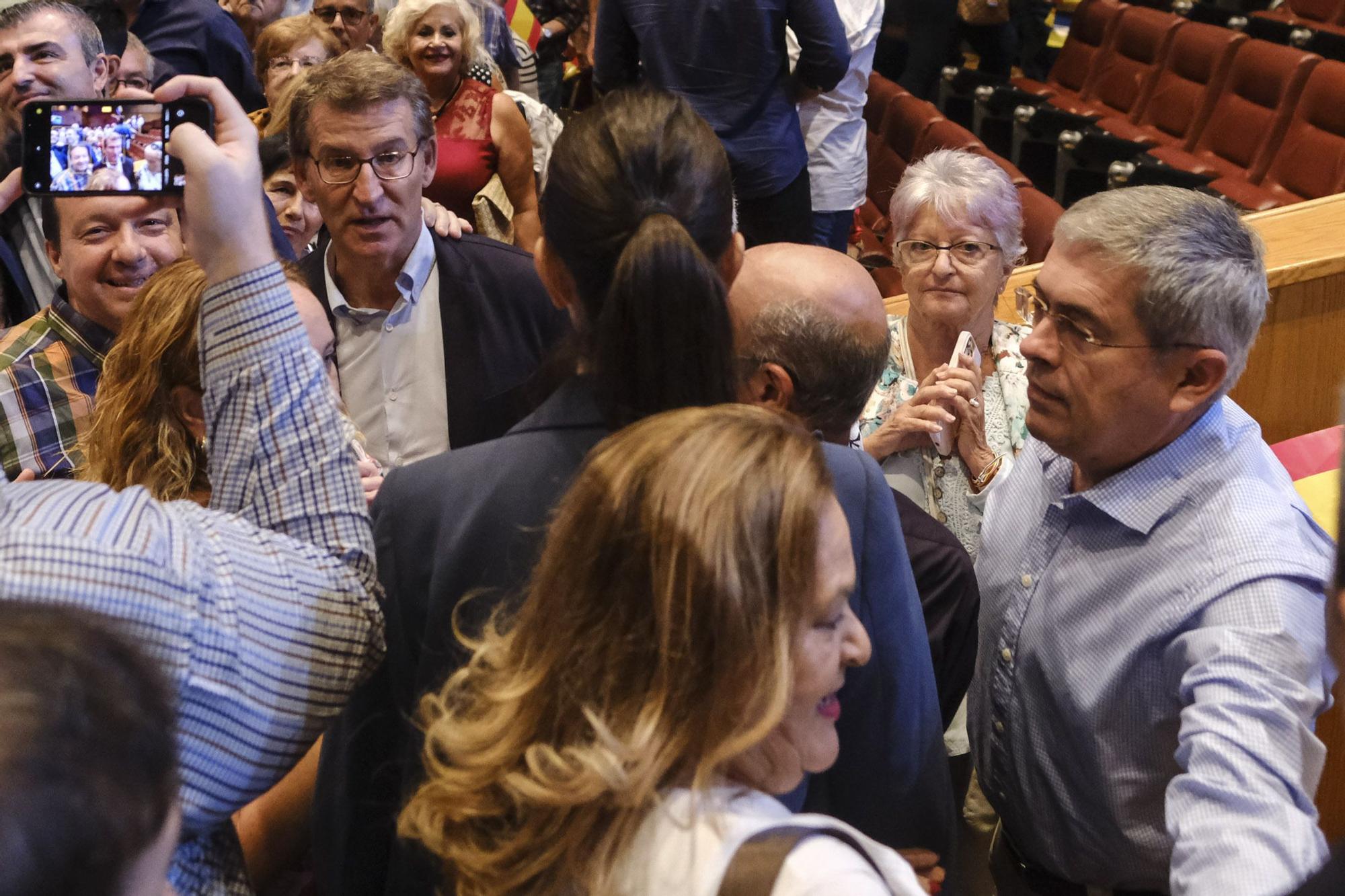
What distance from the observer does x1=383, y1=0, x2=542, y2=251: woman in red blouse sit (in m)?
3.23

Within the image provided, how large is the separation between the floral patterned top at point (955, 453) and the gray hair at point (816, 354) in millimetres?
528

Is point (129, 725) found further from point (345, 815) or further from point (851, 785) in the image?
point (851, 785)

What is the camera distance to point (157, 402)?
1630 millimetres

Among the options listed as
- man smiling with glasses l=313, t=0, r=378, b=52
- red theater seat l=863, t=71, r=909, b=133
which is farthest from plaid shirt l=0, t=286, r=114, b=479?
red theater seat l=863, t=71, r=909, b=133

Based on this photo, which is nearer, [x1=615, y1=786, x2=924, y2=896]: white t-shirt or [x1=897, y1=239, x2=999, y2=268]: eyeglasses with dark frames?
[x1=615, y1=786, x2=924, y2=896]: white t-shirt

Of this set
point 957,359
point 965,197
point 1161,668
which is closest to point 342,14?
point 965,197

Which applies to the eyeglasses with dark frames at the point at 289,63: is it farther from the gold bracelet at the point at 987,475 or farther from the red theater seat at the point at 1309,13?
the red theater seat at the point at 1309,13

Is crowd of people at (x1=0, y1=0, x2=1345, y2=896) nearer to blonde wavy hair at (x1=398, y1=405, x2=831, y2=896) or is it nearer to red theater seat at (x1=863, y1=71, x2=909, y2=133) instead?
blonde wavy hair at (x1=398, y1=405, x2=831, y2=896)

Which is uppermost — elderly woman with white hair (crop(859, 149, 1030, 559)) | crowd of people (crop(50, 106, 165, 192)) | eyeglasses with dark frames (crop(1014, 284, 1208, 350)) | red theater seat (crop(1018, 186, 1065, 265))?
crowd of people (crop(50, 106, 165, 192))

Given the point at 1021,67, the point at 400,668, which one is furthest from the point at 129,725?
the point at 1021,67

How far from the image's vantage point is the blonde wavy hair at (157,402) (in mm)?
1618

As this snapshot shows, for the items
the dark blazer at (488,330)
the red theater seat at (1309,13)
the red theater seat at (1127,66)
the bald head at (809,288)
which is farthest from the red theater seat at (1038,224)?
the red theater seat at (1309,13)

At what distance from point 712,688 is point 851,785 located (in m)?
0.45

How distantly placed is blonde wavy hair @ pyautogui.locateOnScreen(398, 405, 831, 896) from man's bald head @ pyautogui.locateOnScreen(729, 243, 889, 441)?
0.55 meters
